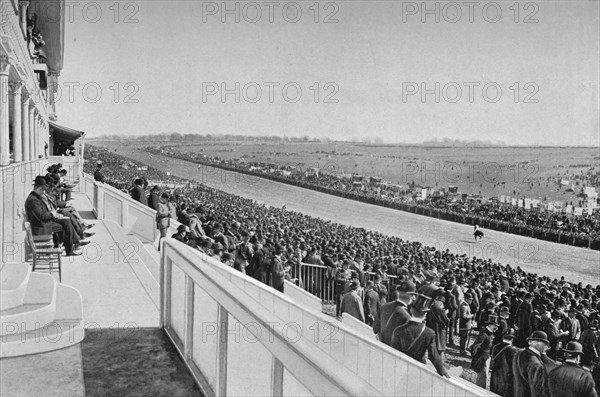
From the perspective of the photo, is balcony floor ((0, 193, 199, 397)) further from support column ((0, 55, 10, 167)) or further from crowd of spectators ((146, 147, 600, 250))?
crowd of spectators ((146, 147, 600, 250))

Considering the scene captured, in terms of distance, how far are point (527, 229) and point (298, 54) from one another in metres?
26.8

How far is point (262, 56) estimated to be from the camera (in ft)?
179

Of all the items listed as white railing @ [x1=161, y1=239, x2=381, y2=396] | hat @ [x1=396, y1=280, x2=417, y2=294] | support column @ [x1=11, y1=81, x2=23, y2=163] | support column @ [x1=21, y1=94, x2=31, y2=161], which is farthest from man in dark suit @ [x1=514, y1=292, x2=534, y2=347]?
support column @ [x1=21, y1=94, x2=31, y2=161]

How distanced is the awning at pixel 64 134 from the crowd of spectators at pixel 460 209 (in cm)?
928

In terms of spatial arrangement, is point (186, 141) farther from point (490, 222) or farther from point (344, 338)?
point (344, 338)

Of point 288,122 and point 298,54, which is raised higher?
point 298,54

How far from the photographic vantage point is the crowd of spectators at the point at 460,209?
139ft

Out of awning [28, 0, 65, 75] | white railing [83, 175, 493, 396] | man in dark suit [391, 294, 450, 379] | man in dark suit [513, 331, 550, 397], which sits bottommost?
man in dark suit [513, 331, 550, 397]

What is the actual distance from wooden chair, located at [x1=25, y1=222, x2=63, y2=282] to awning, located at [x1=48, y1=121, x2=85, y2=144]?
73.7 feet

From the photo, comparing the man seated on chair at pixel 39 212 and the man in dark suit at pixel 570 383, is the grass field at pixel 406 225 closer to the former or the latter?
the man seated on chair at pixel 39 212

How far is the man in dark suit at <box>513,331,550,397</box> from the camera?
20.1 feet

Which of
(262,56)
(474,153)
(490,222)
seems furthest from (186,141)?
(474,153)

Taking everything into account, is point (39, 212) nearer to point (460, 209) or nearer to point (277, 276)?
point (277, 276)

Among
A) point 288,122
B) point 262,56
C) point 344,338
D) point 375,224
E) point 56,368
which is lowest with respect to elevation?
point 375,224
